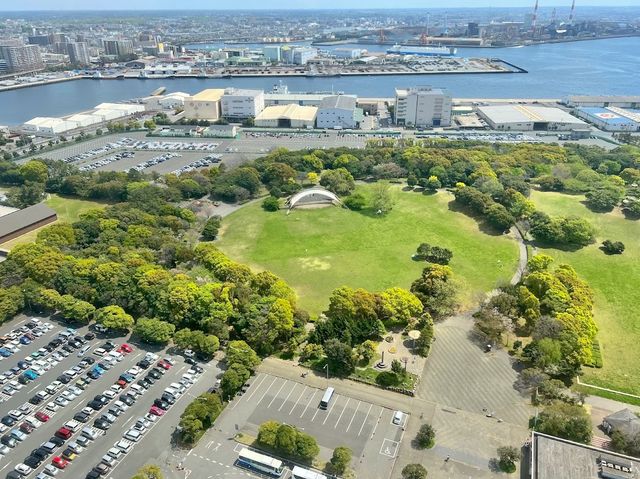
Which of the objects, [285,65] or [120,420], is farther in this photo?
[285,65]

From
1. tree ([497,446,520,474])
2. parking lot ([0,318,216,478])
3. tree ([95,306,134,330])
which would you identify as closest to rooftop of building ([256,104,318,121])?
tree ([95,306,134,330])

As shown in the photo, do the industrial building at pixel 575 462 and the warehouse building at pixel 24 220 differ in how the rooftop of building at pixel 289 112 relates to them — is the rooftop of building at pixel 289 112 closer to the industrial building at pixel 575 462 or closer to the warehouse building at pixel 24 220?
the warehouse building at pixel 24 220

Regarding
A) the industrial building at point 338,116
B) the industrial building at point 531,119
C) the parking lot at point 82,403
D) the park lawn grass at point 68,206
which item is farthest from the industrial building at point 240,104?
the parking lot at point 82,403

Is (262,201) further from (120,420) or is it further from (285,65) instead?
(285,65)

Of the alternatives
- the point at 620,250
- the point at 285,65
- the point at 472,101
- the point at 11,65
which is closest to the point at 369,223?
the point at 620,250

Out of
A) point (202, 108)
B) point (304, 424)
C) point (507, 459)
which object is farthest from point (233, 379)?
point (202, 108)
